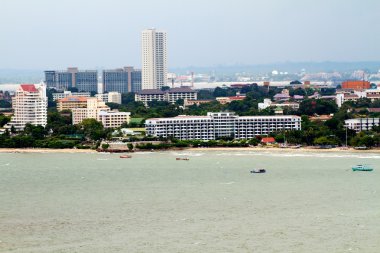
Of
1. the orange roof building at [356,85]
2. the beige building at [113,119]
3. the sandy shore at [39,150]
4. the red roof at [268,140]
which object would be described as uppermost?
the orange roof building at [356,85]

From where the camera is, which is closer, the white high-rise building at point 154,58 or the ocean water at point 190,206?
the ocean water at point 190,206

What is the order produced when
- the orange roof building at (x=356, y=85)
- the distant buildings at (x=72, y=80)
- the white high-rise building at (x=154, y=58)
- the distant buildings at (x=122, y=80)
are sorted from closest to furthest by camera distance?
the orange roof building at (x=356, y=85) → the white high-rise building at (x=154, y=58) → the distant buildings at (x=122, y=80) → the distant buildings at (x=72, y=80)

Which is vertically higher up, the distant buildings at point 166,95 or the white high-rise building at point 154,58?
the white high-rise building at point 154,58

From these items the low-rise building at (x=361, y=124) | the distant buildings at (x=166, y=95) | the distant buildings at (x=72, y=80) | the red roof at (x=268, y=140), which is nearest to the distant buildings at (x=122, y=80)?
the distant buildings at (x=72, y=80)

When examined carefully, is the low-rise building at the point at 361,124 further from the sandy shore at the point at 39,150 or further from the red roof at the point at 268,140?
the sandy shore at the point at 39,150

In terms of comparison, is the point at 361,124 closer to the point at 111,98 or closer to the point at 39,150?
the point at 39,150

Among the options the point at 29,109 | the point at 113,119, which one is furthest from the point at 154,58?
the point at 29,109

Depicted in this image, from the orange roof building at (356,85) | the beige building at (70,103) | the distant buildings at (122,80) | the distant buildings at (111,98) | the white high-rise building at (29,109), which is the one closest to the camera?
the white high-rise building at (29,109)

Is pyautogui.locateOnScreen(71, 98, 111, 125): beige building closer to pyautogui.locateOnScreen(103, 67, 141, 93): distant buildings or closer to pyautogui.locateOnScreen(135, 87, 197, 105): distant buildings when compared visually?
pyautogui.locateOnScreen(135, 87, 197, 105): distant buildings
